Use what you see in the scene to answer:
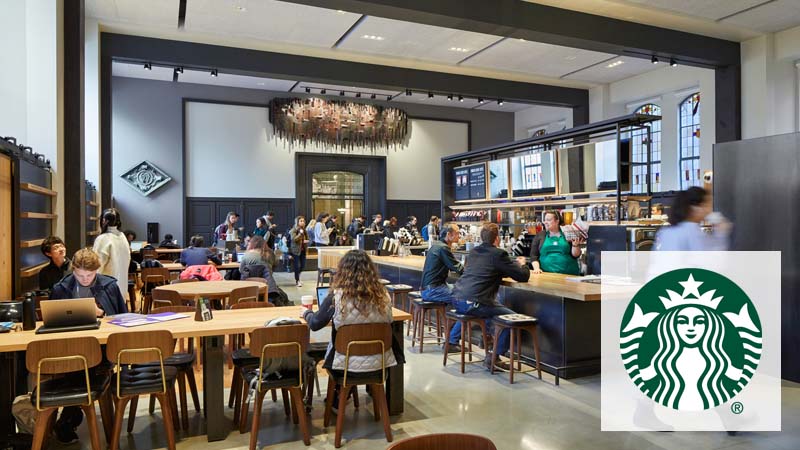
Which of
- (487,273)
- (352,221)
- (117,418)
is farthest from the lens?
(352,221)

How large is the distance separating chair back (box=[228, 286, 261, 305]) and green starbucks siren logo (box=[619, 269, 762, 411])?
3.30 metres

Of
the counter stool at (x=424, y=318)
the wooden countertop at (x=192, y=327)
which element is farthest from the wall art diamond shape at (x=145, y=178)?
the wooden countertop at (x=192, y=327)

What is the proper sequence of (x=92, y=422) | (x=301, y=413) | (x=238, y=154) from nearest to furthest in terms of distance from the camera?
(x=92, y=422)
(x=301, y=413)
(x=238, y=154)

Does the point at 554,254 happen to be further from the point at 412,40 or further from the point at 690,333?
the point at 412,40

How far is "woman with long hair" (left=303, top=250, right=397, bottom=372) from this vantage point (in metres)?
3.43

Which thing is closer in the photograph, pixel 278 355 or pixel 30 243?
pixel 278 355

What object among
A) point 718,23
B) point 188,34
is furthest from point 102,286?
point 718,23

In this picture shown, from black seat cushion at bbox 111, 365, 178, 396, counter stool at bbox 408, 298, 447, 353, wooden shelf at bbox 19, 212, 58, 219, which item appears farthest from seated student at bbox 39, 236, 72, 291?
counter stool at bbox 408, 298, 447, 353

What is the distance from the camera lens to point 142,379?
3232 mm

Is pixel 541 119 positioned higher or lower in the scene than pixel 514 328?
higher

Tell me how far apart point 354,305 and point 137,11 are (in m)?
7.44

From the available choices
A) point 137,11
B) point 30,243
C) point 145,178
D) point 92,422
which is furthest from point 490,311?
point 145,178

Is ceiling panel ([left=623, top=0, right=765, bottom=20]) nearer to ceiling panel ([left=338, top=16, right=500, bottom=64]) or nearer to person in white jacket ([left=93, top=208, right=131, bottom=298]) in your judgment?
ceiling panel ([left=338, top=16, right=500, bottom=64])

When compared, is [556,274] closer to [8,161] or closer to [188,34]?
[8,161]
